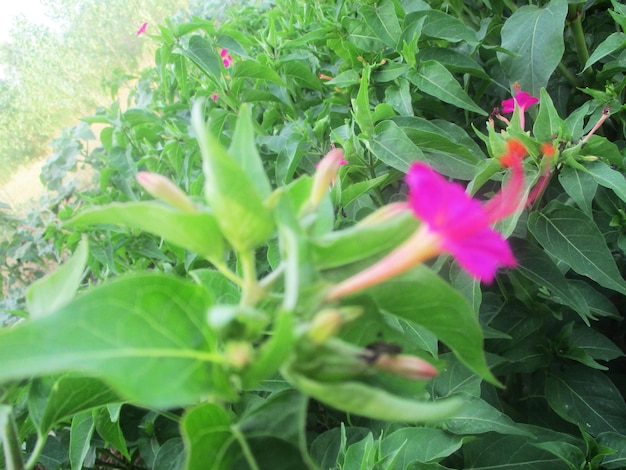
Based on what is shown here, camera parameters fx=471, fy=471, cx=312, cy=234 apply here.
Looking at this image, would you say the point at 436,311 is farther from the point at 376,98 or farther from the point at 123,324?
the point at 376,98

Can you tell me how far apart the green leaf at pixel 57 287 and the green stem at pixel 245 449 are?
214 millimetres

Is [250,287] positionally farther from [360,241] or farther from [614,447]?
[614,447]

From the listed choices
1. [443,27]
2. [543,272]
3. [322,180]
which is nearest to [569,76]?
[443,27]

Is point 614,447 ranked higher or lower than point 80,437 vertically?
lower

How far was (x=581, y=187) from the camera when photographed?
850 millimetres

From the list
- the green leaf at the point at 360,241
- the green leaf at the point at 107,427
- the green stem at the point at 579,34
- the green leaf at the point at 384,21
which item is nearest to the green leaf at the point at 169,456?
the green leaf at the point at 107,427

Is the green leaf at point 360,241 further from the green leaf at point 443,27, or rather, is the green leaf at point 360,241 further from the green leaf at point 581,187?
the green leaf at point 443,27

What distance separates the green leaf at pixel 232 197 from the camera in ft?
1.07

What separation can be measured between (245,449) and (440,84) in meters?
A: 0.90

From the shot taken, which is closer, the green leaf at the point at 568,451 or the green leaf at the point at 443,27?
the green leaf at the point at 568,451

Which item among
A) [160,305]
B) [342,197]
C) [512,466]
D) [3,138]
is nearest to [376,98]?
[342,197]

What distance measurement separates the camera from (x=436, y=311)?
40 centimetres

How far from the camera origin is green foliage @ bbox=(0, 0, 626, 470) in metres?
0.33

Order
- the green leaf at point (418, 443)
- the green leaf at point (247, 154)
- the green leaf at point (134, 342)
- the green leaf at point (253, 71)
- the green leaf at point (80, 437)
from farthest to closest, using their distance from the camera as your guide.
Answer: the green leaf at point (253, 71), the green leaf at point (418, 443), the green leaf at point (80, 437), the green leaf at point (247, 154), the green leaf at point (134, 342)
